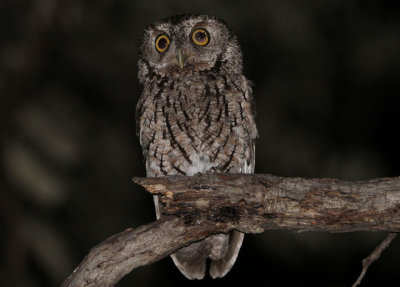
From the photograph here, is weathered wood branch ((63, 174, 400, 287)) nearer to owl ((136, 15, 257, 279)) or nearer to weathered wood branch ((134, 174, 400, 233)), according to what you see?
weathered wood branch ((134, 174, 400, 233))

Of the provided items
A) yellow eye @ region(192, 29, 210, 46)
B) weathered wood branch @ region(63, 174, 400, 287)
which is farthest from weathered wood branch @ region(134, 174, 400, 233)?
yellow eye @ region(192, 29, 210, 46)

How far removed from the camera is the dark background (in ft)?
18.0

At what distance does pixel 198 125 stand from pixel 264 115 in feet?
9.33

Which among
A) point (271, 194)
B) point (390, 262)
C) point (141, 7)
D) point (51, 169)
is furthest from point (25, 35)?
point (390, 262)

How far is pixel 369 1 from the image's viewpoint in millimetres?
6062

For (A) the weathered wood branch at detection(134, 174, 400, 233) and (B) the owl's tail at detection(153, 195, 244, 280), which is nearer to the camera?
(A) the weathered wood branch at detection(134, 174, 400, 233)

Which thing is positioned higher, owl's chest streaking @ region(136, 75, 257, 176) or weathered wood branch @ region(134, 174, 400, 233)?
owl's chest streaking @ region(136, 75, 257, 176)

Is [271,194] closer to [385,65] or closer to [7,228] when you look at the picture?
[7,228]

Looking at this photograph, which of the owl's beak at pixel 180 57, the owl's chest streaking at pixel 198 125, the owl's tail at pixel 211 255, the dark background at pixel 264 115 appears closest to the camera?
the owl's chest streaking at pixel 198 125

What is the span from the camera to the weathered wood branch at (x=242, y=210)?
275 centimetres

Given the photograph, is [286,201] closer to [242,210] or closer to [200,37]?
[242,210]

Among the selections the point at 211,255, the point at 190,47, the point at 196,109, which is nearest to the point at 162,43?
the point at 190,47

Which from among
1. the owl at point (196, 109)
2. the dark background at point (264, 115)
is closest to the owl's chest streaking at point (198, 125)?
the owl at point (196, 109)

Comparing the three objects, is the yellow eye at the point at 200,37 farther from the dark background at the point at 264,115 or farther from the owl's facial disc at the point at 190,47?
the dark background at the point at 264,115
